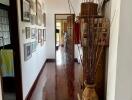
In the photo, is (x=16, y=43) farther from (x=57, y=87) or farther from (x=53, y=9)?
(x=53, y=9)

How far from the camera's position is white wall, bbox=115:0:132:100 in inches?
52.8

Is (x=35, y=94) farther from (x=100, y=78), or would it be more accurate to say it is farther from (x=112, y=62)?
(x=112, y=62)

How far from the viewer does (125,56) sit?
1404 mm

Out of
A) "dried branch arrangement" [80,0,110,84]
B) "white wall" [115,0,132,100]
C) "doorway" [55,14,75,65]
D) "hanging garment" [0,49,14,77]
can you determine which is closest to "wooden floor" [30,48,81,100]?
"hanging garment" [0,49,14,77]

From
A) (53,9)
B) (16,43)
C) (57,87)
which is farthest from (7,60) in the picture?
(53,9)

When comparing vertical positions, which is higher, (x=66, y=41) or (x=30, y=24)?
(x=30, y=24)

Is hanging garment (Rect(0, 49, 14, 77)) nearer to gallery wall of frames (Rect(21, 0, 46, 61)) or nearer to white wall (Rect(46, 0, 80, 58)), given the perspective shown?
gallery wall of frames (Rect(21, 0, 46, 61))

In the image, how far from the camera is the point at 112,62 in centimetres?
154

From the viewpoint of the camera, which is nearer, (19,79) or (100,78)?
(100,78)

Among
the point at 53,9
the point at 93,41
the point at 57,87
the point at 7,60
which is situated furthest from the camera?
the point at 53,9

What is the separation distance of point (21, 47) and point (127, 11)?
2.12 metres

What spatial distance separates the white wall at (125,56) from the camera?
134 cm

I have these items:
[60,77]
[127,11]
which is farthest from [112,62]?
[60,77]

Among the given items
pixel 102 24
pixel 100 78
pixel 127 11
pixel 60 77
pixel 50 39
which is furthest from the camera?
pixel 50 39
